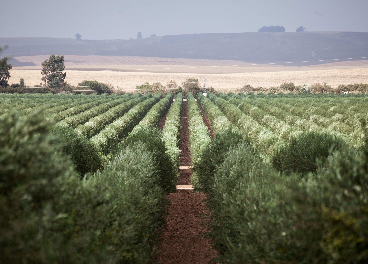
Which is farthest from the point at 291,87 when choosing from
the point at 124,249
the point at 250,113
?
the point at 124,249

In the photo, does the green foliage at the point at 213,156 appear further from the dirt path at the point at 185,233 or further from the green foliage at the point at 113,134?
the green foliage at the point at 113,134

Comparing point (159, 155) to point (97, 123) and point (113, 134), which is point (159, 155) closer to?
point (113, 134)

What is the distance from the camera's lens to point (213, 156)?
47.2 ft

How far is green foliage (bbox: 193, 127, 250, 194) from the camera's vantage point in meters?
13.8

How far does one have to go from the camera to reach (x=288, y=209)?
5.51 m

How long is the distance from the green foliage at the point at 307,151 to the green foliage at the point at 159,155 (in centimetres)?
486

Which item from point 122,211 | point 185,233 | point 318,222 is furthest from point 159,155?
point 318,222

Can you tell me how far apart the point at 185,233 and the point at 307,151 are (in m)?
5.32

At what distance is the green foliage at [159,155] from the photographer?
14102mm

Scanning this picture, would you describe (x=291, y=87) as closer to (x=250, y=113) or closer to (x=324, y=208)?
(x=250, y=113)

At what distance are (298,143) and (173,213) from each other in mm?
5719

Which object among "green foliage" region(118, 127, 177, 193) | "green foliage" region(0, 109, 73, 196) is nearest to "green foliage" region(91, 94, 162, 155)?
"green foliage" region(118, 127, 177, 193)

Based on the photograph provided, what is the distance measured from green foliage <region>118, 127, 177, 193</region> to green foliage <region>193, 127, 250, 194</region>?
1.31 metres

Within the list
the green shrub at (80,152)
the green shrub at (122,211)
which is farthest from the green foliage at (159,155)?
the green shrub at (122,211)
